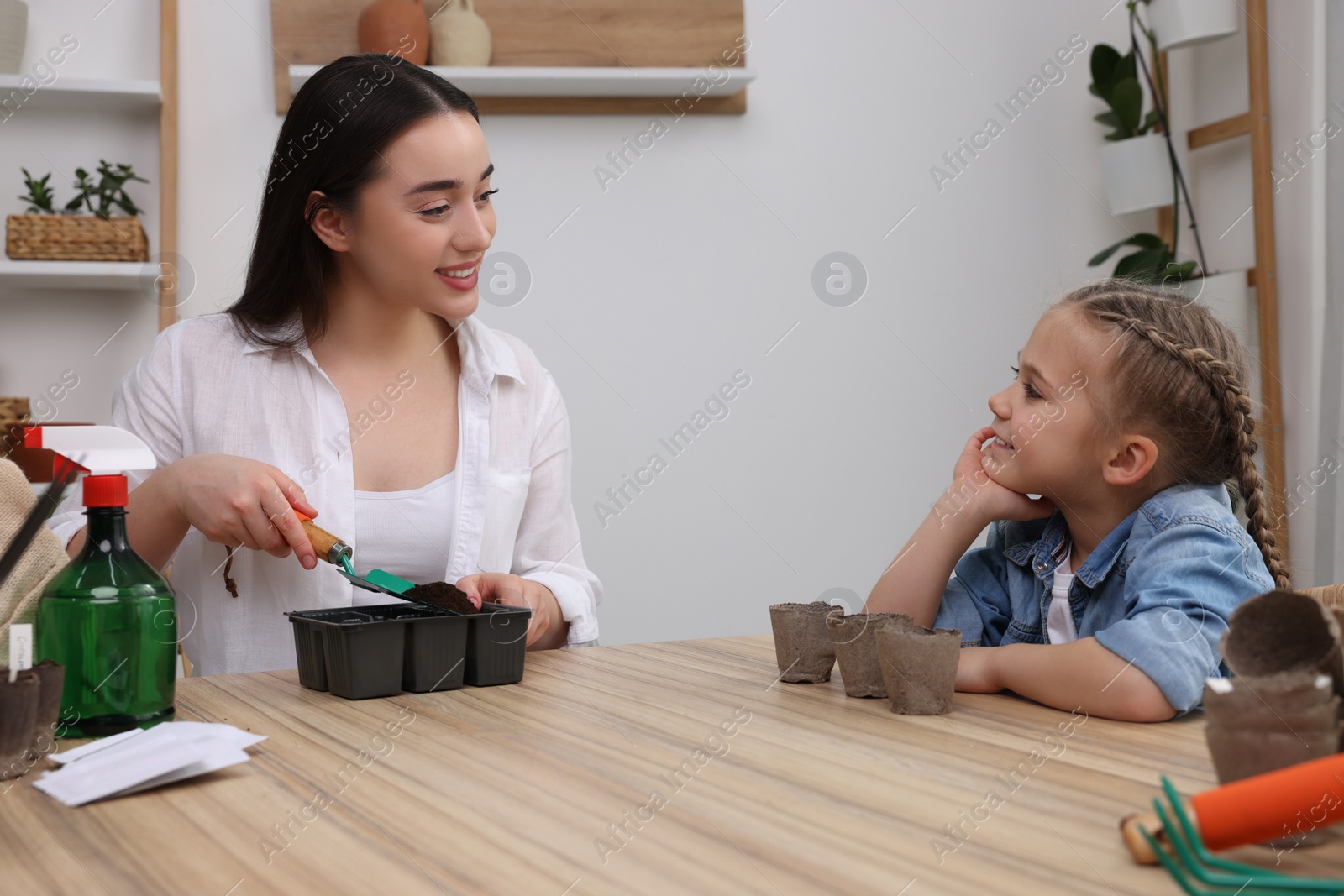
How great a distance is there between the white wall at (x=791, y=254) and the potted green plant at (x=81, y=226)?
16 centimetres

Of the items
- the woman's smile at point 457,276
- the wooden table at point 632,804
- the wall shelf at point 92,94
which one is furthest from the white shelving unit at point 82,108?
the wooden table at point 632,804

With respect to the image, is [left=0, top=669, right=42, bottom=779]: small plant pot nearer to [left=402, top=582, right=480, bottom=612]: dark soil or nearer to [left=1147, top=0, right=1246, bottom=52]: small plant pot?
[left=402, top=582, right=480, bottom=612]: dark soil

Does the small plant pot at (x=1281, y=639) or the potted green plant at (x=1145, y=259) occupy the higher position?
the potted green plant at (x=1145, y=259)

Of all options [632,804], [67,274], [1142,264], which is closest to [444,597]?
[632,804]

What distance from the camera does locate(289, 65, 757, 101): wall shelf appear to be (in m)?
2.46

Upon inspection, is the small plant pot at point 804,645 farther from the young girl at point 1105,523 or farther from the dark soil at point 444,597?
the dark soil at point 444,597

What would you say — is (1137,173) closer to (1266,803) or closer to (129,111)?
(129,111)

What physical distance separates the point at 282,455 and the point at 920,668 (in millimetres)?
954

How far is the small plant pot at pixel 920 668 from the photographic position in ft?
2.98

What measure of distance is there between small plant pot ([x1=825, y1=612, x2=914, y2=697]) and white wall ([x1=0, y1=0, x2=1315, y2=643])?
5.62 ft

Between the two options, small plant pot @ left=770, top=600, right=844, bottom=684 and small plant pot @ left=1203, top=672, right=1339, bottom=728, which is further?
small plant pot @ left=770, top=600, right=844, bottom=684

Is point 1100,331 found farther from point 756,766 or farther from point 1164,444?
point 756,766

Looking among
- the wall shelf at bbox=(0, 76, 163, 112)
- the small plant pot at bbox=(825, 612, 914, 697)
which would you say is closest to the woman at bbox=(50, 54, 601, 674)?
the small plant pot at bbox=(825, 612, 914, 697)

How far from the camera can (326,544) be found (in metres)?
1.08
